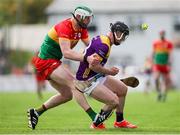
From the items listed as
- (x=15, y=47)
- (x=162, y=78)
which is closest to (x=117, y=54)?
(x=15, y=47)

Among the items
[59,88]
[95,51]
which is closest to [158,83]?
[59,88]

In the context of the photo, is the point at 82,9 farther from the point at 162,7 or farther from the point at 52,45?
the point at 162,7

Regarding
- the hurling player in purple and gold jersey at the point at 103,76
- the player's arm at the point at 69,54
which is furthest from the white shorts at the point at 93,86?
the player's arm at the point at 69,54

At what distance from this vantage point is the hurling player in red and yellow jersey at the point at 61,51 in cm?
1626

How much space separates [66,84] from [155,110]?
778 cm

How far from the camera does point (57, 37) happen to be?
54.5 ft

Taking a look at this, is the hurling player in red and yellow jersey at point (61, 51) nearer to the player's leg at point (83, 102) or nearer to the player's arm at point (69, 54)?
the player's arm at point (69, 54)

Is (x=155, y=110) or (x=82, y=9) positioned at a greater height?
(x=82, y=9)

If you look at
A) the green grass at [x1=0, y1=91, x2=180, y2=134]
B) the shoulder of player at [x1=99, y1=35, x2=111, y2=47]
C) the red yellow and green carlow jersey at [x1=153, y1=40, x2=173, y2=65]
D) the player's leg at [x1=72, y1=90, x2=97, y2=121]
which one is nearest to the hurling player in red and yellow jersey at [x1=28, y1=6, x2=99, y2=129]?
the player's leg at [x1=72, y1=90, x2=97, y2=121]

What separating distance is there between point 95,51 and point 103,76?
587 millimetres

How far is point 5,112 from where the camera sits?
23234 mm

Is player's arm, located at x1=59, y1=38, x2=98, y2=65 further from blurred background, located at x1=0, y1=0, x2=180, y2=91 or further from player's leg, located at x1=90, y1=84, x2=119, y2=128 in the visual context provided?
blurred background, located at x1=0, y1=0, x2=180, y2=91

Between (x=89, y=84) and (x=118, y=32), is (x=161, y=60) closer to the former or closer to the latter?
(x=89, y=84)

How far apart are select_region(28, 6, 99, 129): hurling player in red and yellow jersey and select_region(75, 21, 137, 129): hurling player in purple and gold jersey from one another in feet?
0.94
